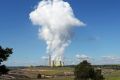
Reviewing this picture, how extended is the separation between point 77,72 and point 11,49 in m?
76.3

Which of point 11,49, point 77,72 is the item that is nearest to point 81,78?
point 77,72

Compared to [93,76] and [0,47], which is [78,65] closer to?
[93,76]

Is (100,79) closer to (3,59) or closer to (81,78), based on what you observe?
(81,78)

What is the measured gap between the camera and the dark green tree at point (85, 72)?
107 meters

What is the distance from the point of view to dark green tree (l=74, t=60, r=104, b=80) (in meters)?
107

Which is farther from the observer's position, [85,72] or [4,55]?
[85,72]

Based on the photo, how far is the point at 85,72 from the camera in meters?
107

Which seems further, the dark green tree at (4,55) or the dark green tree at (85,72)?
the dark green tree at (85,72)

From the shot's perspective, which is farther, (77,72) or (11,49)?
(77,72)

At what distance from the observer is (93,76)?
361 ft

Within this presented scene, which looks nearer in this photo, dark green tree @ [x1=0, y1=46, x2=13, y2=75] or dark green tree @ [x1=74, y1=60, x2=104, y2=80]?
dark green tree @ [x1=0, y1=46, x2=13, y2=75]

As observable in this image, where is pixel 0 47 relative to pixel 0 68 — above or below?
above

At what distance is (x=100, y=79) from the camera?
110 metres

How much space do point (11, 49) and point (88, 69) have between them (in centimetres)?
7516
